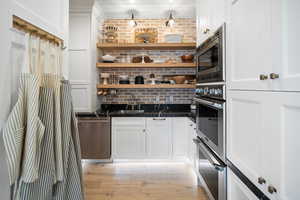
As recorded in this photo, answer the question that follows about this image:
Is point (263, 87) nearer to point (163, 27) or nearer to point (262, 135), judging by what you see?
point (262, 135)

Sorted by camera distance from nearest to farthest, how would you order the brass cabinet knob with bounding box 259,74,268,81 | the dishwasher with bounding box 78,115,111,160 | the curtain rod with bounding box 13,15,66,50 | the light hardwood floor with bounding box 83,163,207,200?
1. the curtain rod with bounding box 13,15,66,50
2. the brass cabinet knob with bounding box 259,74,268,81
3. the light hardwood floor with bounding box 83,163,207,200
4. the dishwasher with bounding box 78,115,111,160

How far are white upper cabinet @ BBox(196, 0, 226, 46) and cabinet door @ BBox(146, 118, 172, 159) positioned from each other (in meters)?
1.52

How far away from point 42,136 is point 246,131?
1.18 meters

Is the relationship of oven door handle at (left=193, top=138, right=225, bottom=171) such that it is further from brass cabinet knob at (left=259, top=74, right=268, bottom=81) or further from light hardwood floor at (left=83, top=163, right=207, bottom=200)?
brass cabinet knob at (left=259, top=74, right=268, bottom=81)

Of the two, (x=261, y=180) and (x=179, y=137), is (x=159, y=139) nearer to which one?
(x=179, y=137)

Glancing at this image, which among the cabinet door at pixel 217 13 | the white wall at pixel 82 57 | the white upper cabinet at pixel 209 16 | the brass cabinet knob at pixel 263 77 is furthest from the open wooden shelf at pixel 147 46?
the brass cabinet knob at pixel 263 77

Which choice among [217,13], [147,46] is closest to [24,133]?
[217,13]

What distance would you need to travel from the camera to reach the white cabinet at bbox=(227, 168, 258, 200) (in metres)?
1.23

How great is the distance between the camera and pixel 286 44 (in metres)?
0.89

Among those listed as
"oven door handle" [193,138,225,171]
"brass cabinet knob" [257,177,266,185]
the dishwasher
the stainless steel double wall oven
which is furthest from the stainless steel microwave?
the dishwasher

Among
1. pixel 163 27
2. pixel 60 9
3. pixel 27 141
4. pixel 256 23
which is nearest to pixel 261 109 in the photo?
pixel 256 23

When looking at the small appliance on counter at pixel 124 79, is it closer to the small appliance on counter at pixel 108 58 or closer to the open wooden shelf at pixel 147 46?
Result: the small appliance on counter at pixel 108 58

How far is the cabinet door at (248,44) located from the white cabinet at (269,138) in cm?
9

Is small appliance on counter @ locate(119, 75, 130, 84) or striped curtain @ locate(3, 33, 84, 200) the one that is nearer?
striped curtain @ locate(3, 33, 84, 200)
